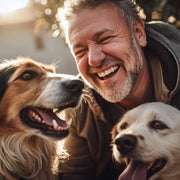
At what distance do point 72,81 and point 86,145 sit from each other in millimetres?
1302

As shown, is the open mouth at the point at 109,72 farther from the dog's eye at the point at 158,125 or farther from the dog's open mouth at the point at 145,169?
the dog's open mouth at the point at 145,169

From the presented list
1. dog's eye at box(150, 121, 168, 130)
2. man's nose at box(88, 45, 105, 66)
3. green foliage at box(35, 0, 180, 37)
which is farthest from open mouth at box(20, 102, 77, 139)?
green foliage at box(35, 0, 180, 37)

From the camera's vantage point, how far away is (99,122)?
137 inches

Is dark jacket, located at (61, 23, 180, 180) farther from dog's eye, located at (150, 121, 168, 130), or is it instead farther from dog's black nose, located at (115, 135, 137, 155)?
dog's black nose, located at (115, 135, 137, 155)

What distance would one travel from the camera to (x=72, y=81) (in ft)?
8.91

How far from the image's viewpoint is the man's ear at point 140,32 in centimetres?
321

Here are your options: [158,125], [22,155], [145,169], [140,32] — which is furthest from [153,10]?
[22,155]

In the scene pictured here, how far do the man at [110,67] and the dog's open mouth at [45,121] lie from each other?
25.9 inches

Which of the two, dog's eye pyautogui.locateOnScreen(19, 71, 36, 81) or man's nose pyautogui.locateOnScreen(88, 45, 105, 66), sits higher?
dog's eye pyautogui.locateOnScreen(19, 71, 36, 81)

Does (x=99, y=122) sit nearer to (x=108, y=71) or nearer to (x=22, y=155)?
(x=108, y=71)

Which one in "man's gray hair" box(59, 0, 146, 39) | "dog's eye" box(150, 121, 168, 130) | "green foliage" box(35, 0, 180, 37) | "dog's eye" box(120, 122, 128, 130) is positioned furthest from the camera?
"green foliage" box(35, 0, 180, 37)

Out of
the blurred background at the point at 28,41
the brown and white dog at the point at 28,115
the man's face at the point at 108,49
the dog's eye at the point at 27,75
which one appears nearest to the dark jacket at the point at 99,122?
the man's face at the point at 108,49

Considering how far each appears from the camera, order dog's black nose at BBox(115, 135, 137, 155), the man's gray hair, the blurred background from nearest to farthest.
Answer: dog's black nose at BBox(115, 135, 137, 155), the man's gray hair, the blurred background

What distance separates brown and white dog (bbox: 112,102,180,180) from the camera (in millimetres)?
2391
